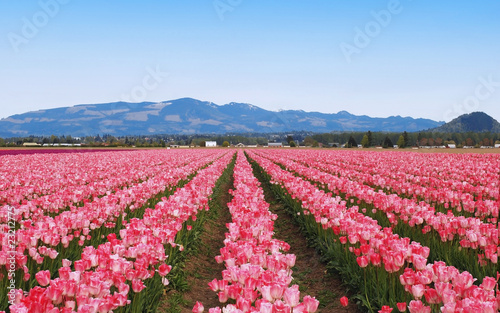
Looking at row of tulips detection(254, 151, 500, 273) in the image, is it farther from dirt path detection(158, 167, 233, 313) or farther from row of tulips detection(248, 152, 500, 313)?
dirt path detection(158, 167, 233, 313)

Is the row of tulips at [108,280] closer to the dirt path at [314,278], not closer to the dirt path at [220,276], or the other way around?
the dirt path at [220,276]

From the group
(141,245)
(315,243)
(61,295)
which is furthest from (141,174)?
(61,295)

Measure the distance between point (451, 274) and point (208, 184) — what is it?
28.5 ft

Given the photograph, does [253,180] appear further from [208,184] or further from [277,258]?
[277,258]

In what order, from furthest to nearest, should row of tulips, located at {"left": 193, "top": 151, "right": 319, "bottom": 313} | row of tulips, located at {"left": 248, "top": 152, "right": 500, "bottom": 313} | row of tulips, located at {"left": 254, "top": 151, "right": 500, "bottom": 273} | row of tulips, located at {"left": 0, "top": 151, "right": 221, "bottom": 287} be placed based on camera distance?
row of tulips, located at {"left": 254, "top": 151, "right": 500, "bottom": 273}
row of tulips, located at {"left": 0, "top": 151, "right": 221, "bottom": 287}
row of tulips, located at {"left": 248, "top": 152, "right": 500, "bottom": 313}
row of tulips, located at {"left": 193, "top": 151, "right": 319, "bottom": 313}

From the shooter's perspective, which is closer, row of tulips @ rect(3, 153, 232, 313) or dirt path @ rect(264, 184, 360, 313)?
row of tulips @ rect(3, 153, 232, 313)

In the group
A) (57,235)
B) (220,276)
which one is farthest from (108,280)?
(220,276)

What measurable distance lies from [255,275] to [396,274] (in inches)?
83.1

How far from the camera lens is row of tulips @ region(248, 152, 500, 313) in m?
2.85

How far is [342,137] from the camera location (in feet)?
595

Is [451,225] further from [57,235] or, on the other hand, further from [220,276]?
[57,235]

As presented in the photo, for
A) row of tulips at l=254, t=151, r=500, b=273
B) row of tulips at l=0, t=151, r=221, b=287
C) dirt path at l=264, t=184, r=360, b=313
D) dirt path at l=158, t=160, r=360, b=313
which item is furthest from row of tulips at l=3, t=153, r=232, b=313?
row of tulips at l=254, t=151, r=500, b=273

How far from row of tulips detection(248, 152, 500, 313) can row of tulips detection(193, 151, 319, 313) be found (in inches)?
29.2

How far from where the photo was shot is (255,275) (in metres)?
3.25
